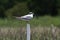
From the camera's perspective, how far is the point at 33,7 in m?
21.1

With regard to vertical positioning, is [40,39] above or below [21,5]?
below

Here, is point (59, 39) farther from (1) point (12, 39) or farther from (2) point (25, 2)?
(2) point (25, 2)

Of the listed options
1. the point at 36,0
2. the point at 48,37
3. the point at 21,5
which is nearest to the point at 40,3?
the point at 36,0

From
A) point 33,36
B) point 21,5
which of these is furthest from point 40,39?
point 21,5

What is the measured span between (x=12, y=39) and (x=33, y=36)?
450 millimetres

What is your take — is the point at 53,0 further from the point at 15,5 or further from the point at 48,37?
the point at 48,37

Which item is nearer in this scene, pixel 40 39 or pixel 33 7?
pixel 40 39

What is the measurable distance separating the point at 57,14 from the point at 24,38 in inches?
545

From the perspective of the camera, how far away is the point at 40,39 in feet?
23.8

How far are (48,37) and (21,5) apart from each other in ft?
43.5

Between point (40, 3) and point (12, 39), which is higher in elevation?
point (40, 3)

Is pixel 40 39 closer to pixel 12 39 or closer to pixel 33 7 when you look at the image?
pixel 12 39

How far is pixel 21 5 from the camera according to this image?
67.2 feet

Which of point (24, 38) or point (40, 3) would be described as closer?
point (24, 38)
